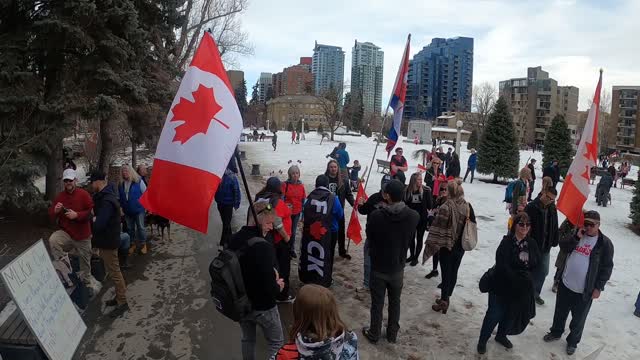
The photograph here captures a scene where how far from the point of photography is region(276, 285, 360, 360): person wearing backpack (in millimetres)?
2334

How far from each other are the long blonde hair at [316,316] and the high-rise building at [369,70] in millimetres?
171060

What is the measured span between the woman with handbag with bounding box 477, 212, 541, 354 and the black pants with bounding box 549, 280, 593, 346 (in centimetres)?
63

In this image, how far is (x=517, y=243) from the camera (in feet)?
15.5

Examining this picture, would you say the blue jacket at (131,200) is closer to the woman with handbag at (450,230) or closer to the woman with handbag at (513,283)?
the woman with handbag at (450,230)

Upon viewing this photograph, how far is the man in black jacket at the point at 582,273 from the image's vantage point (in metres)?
4.87

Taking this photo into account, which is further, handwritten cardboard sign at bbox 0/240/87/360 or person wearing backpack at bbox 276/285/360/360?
handwritten cardboard sign at bbox 0/240/87/360

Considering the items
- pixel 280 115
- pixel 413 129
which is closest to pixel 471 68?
pixel 280 115

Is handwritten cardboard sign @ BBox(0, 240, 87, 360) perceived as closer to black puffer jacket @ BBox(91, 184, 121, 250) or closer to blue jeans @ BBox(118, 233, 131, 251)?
black puffer jacket @ BBox(91, 184, 121, 250)

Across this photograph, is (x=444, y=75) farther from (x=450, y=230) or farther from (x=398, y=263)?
(x=398, y=263)

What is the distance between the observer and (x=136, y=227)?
8227 mm

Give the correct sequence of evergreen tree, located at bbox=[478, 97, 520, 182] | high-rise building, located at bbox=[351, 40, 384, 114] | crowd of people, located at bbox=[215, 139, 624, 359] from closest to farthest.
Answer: crowd of people, located at bbox=[215, 139, 624, 359]
evergreen tree, located at bbox=[478, 97, 520, 182]
high-rise building, located at bbox=[351, 40, 384, 114]

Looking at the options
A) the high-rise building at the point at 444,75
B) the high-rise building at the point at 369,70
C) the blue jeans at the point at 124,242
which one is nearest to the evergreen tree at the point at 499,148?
the blue jeans at the point at 124,242

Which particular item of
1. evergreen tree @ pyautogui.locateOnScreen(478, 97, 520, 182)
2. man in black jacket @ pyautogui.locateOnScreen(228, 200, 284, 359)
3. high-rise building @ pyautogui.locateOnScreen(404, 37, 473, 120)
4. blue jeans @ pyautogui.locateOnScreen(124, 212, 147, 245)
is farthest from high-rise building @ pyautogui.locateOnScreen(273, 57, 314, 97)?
man in black jacket @ pyautogui.locateOnScreen(228, 200, 284, 359)

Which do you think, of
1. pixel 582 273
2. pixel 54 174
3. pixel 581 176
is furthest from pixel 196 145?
pixel 54 174
